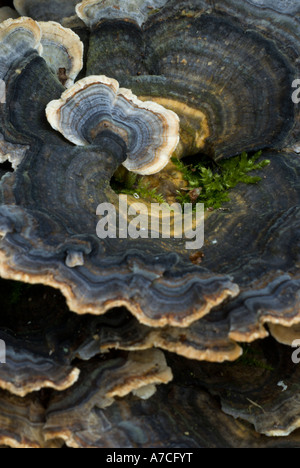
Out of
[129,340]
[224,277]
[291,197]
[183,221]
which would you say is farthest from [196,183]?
[129,340]

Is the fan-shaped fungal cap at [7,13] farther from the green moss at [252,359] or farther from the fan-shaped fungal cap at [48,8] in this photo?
the green moss at [252,359]

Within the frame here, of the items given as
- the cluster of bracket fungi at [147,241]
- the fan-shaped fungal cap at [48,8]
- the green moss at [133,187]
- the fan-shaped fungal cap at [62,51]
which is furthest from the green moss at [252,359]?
the fan-shaped fungal cap at [48,8]

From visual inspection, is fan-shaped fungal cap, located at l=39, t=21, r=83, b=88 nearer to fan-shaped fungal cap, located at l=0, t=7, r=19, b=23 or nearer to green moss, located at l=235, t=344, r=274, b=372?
fan-shaped fungal cap, located at l=0, t=7, r=19, b=23

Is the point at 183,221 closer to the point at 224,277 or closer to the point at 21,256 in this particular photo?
the point at 224,277

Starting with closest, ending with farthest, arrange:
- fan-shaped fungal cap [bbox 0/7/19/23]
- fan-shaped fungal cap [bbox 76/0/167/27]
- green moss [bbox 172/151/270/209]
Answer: green moss [bbox 172/151/270/209] < fan-shaped fungal cap [bbox 76/0/167/27] < fan-shaped fungal cap [bbox 0/7/19/23]

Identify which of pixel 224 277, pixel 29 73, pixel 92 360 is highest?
pixel 29 73

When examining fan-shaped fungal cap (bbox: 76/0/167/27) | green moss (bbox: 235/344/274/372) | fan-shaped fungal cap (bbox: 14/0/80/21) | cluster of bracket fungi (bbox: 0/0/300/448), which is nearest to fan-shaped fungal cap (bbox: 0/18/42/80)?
cluster of bracket fungi (bbox: 0/0/300/448)

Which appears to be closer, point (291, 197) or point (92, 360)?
point (92, 360)

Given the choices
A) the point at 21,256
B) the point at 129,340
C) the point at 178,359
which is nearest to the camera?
the point at 21,256
